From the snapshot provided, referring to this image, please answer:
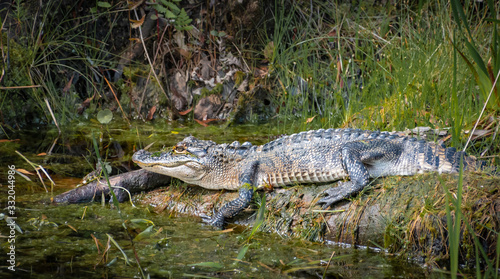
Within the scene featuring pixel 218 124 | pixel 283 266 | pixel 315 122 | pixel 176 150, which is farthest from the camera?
pixel 218 124

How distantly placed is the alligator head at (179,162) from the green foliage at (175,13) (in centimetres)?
364

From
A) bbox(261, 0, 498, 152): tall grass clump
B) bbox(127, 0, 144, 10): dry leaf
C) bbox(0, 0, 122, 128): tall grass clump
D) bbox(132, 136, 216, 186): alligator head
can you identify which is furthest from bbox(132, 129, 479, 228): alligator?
bbox(127, 0, 144, 10): dry leaf

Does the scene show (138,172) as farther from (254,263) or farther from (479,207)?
(479,207)

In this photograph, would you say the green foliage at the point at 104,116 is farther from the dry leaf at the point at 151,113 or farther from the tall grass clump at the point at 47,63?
the dry leaf at the point at 151,113

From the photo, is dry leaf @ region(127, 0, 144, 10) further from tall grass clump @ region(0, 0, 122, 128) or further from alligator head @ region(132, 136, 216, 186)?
alligator head @ region(132, 136, 216, 186)

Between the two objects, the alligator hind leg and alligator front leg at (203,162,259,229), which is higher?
the alligator hind leg

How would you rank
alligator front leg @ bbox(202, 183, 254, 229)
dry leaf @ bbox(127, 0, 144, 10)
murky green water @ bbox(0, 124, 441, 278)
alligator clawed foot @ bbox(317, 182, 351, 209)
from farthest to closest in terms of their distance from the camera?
dry leaf @ bbox(127, 0, 144, 10) < alligator front leg @ bbox(202, 183, 254, 229) < alligator clawed foot @ bbox(317, 182, 351, 209) < murky green water @ bbox(0, 124, 441, 278)

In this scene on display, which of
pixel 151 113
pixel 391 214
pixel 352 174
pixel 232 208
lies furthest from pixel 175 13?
pixel 391 214

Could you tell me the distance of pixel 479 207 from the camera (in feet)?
10.0

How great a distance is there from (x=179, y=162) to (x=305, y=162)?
1.15m

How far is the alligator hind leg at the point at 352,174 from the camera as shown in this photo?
3.55 meters

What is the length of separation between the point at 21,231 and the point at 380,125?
3512 millimetres

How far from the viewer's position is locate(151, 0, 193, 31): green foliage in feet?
23.4

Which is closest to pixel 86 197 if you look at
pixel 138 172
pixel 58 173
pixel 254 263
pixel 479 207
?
pixel 138 172
